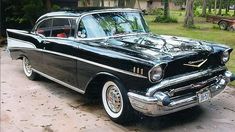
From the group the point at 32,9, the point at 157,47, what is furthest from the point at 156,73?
the point at 32,9

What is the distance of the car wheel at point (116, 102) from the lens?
525 centimetres

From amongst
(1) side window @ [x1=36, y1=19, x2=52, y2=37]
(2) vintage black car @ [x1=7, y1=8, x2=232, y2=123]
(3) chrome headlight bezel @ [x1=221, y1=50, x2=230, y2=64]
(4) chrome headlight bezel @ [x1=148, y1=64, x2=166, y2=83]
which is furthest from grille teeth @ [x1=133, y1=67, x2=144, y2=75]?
(1) side window @ [x1=36, y1=19, x2=52, y2=37]

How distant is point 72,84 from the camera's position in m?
6.44

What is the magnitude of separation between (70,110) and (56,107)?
0.33m

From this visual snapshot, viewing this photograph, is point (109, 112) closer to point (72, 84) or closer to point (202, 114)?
point (72, 84)

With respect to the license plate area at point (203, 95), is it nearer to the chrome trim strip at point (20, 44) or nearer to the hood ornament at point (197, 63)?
the hood ornament at point (197, 63)

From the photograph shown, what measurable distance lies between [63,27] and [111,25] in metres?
1.00

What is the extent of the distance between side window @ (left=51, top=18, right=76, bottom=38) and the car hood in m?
0.82

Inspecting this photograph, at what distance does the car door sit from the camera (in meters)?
6.36

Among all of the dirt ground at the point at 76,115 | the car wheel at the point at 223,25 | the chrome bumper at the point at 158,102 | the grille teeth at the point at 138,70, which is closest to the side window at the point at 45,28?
the dirt ground at the point at 76,115

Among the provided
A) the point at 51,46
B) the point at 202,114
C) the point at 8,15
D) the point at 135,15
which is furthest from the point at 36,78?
the point at 8,15

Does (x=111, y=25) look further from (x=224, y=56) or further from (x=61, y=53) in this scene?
(x=224, y=56)

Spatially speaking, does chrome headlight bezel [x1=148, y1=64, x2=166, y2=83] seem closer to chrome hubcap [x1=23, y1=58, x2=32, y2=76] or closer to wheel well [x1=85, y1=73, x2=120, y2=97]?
wheel well [x1=85, y1=73, x2=120, y2=97]

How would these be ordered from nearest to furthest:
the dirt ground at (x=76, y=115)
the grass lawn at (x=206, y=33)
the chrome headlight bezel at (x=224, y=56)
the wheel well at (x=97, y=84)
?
1. the dirt ground at (x=76, y=115)
2. the wheel well at (x=97, y=84)
3. the chrome headlight bezel at (x=224, y=56)
4. the grass lawn at (x=206, y=33)
